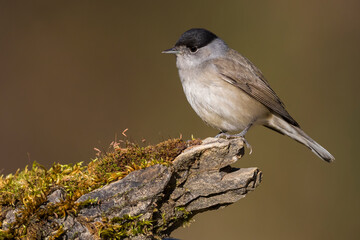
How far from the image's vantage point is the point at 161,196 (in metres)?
2.74

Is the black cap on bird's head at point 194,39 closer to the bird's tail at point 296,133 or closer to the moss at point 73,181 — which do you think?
the bird's tail at point 296,133

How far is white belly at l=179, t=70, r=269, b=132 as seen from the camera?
14.4 feet

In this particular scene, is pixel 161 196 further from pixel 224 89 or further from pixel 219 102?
pixel 224 89

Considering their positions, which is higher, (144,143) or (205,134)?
(205,134)

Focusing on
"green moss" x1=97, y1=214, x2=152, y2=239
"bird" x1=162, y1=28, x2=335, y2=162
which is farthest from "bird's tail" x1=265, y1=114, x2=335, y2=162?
"green moss" x1=97, y1=214, x2=152, y2=239

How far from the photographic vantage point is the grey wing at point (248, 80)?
4629 millimetres

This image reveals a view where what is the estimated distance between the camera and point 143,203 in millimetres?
2686

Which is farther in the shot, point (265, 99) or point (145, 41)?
point (145, 41)

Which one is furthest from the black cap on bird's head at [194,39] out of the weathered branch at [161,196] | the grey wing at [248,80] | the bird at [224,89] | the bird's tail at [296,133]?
the weathered branch at [161,196]

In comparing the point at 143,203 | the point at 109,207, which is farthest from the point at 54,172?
the point at 143,203

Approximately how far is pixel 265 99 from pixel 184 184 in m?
2.20

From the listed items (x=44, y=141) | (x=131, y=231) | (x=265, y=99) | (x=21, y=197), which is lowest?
(x=131, y=231)

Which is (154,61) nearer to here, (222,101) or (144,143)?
(222,101)

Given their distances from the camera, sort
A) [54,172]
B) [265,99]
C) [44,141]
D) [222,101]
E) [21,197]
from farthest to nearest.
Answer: [44,141], [265,99], [222,101], [54,172], [21,197]
